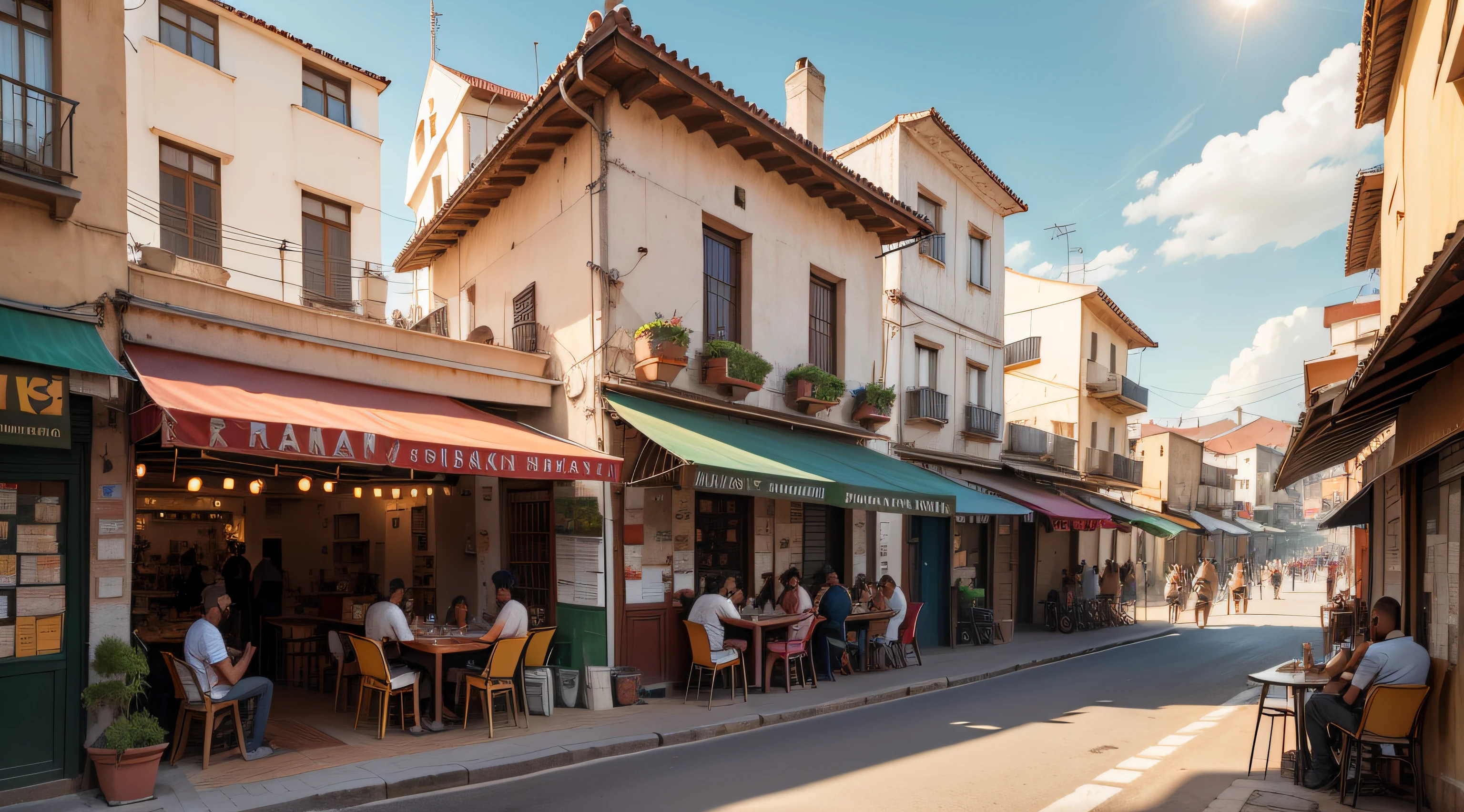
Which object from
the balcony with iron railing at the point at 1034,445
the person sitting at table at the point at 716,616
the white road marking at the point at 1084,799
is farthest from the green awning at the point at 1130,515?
the white road marking at the point at 1084,799

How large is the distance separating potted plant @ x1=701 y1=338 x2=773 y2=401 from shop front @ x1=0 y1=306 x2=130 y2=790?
7126mm

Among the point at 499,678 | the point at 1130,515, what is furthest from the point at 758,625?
the point at 1130,515

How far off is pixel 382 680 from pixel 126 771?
240 cm

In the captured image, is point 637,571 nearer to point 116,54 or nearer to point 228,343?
point 228,343

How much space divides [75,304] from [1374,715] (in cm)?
1138

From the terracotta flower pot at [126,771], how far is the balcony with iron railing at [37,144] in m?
4.37

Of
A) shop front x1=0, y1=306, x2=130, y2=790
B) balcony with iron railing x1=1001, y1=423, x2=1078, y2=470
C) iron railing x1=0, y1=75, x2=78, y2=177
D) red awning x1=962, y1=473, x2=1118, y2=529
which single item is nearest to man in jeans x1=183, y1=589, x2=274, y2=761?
shop front x1=0, y1=306, x2=130, y2=790

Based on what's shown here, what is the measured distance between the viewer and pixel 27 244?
21.3ft

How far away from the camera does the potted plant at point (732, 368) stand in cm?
1185

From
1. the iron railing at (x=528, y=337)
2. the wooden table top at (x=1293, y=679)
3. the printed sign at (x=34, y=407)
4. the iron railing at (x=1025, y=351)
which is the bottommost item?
the wooden table top at (x=1293, y=679)

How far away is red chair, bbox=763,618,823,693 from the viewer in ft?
37.0

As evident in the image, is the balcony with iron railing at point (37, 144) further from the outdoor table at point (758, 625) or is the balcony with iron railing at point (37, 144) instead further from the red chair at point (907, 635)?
the red chair at point (907, 635)

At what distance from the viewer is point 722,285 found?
12953 mm

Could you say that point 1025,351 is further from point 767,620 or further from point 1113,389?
point 767,620
